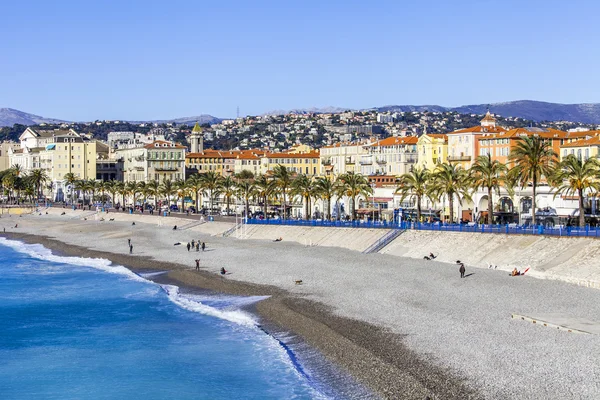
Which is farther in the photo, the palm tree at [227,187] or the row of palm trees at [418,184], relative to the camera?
the palm tree at [227,187]

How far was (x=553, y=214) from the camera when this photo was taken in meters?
67.2

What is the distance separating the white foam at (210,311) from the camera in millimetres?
40844

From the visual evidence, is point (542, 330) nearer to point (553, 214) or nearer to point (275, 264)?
point (275, 264)

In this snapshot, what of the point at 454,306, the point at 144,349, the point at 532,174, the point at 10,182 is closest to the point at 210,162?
the point at 10,182

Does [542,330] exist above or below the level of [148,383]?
above

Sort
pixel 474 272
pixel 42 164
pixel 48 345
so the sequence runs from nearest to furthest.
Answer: pixel 48 345, pixel 474 272, pixel 42 164

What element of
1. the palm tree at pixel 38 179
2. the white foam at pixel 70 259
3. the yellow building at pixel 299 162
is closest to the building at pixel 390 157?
the yellow building at pixel 299 162

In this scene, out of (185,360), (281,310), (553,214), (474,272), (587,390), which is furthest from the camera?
(553,214)

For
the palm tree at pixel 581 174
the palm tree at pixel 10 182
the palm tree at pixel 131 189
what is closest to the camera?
the palm tree at pixel 581 174

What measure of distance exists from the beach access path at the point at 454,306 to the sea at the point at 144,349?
4.49 m

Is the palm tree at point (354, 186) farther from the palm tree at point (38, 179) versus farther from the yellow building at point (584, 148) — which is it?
the palm tree at point (38, 179)

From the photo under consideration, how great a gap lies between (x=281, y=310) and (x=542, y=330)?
1404 cm

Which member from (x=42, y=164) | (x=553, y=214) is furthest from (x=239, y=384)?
(x=42, y=164)

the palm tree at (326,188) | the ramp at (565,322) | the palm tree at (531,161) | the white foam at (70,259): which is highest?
the palm tree at (531,161)
